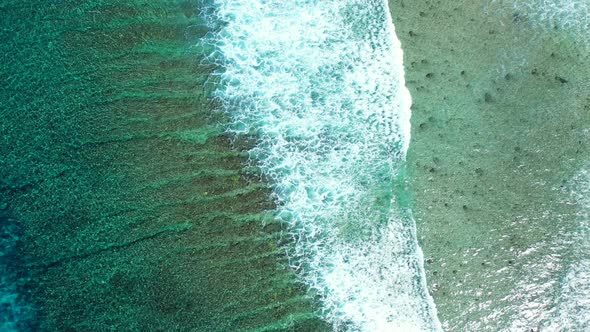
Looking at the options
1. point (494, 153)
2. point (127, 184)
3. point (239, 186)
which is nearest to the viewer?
point (127, 184)

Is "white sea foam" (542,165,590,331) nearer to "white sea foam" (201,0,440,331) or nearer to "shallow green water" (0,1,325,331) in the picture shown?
"white sea foam" (201,0,440,331)

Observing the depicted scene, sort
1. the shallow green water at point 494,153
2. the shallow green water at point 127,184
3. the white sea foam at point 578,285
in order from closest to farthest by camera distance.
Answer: the shallow green water at point 127,184 → the white sea foam at point 578,285 → the shallow green water at point 494,153

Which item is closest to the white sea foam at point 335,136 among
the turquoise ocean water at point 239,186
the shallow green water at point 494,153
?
the turquoise ocean water at point 239,186

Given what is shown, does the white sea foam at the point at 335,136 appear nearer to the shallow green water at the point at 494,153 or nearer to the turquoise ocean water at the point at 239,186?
the turquoise ocean water at the point at 239,186

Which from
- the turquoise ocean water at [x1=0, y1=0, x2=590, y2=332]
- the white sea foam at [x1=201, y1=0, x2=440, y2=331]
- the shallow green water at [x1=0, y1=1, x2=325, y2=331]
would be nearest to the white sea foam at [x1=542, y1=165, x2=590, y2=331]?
the turquoise ocean water at [x1=0, y1=0, x2=590, y2=332]

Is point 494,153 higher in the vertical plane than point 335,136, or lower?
lower

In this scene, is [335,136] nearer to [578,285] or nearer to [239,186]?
[239,186]

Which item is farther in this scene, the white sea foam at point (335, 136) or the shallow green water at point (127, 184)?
the white sea foam at point (335, 136)

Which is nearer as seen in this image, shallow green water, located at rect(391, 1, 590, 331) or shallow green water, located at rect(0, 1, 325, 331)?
shallow green water, located at rect(0, 1, 325, 331)

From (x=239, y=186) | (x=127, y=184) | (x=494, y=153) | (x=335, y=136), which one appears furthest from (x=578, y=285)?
(x=127, y=184)
